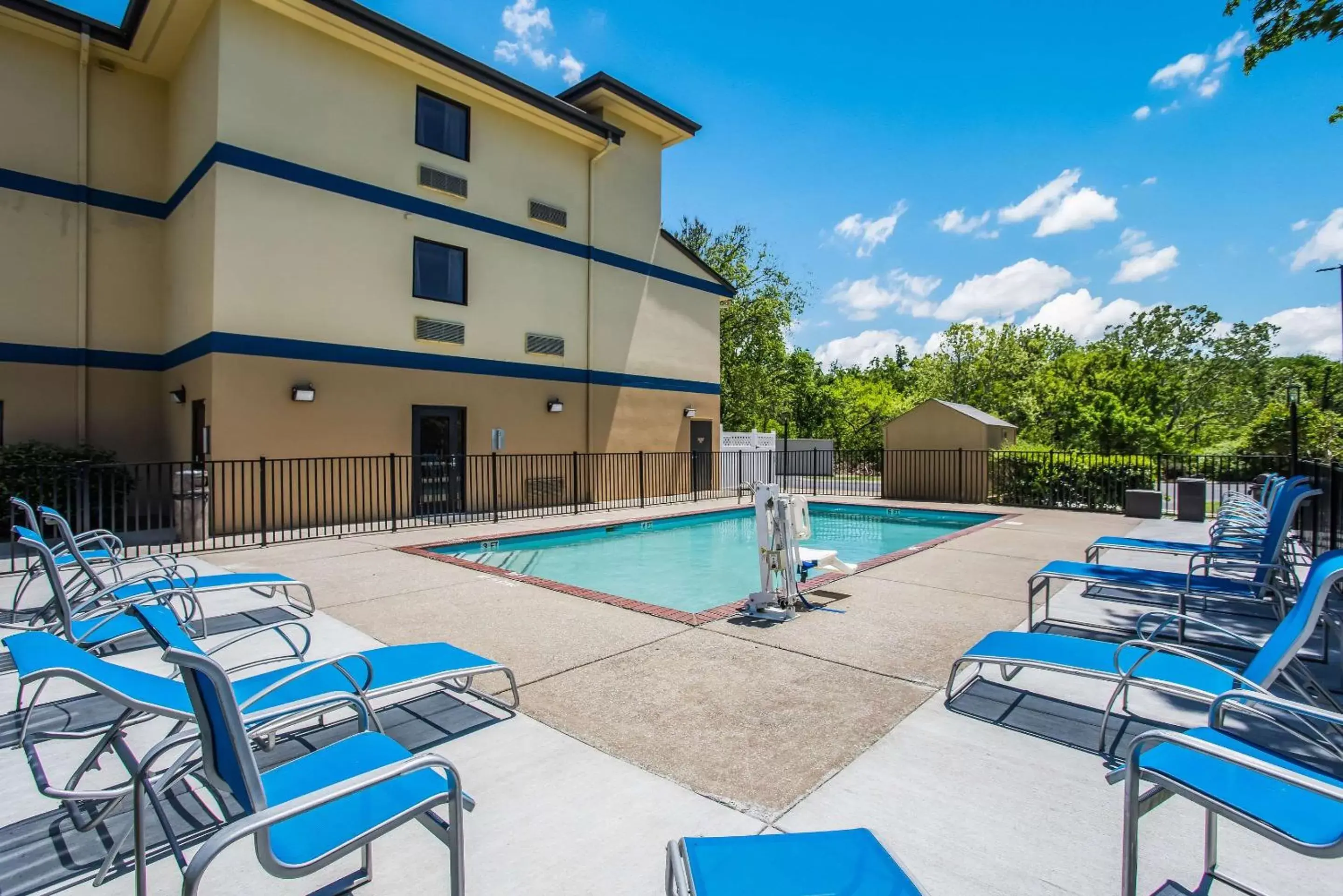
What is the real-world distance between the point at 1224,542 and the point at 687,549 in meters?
7.57

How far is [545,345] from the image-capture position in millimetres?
16234

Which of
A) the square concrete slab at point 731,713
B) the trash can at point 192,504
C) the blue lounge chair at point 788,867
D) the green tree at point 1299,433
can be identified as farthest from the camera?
the green tree at point 1299,433

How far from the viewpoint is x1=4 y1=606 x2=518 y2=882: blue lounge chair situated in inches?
86.0

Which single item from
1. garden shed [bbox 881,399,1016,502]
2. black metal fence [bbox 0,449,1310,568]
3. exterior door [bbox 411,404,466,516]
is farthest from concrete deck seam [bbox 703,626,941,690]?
garden shed [bbox 881,399,1016,502]

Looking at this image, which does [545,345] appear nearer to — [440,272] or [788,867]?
[440,272]

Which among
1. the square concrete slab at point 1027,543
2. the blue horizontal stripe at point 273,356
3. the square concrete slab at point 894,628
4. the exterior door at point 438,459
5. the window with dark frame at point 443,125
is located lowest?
the square concrete slab at point 894,628

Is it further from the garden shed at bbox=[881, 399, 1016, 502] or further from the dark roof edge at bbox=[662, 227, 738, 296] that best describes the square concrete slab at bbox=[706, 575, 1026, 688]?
the dark roof edge at bbox=[662, 227, 738, 296]

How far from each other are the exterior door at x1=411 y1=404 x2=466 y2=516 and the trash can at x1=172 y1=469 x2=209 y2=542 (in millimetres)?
3570

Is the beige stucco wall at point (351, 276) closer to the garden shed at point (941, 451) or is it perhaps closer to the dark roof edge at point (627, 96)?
the dark roof edge at point (627, 96)

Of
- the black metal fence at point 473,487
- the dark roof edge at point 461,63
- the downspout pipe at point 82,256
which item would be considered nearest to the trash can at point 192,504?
the black metal fence at point 473,487

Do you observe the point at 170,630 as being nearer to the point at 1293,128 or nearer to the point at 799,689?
the point at 799,689

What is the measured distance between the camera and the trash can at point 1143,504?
14023mm

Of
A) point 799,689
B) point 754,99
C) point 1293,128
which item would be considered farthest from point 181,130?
point 1293,128

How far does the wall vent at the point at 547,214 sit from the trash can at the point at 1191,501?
1548 centimetres
